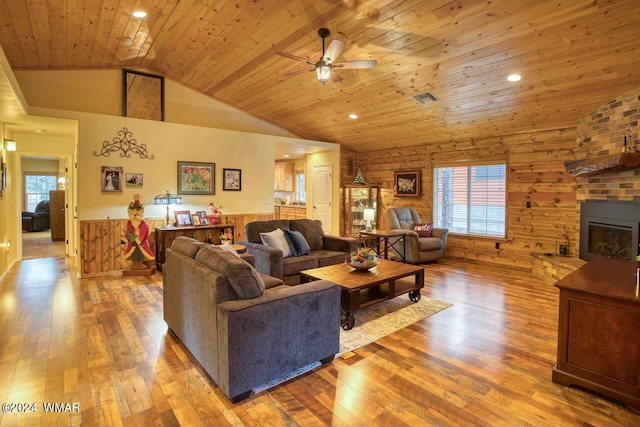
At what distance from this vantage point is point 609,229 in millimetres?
4602

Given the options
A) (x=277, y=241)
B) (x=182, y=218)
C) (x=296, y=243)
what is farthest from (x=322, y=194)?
(x=277, y=241)

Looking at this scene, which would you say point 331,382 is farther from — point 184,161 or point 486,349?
point 184,161

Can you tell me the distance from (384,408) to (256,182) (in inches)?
211

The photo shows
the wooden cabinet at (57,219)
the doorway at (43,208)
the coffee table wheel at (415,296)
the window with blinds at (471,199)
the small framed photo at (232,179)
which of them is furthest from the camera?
the wooden cabinet at (57,219)

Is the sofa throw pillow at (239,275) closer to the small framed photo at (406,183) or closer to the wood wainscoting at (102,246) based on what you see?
the wood wainscoting at (102,246)

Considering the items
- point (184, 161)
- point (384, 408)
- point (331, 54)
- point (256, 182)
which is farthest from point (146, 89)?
point (384, 408)

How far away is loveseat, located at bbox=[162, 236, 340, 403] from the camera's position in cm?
213

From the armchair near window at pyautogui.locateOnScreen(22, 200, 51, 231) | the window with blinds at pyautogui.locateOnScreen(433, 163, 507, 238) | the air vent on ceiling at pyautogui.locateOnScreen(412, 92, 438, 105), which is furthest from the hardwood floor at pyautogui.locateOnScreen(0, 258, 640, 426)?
the armchair near window at pyautogui.locateOnScreen(22, 200, 51, 231)

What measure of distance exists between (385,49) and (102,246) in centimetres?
504

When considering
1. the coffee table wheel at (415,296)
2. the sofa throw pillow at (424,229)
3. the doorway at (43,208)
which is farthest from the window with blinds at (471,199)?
the doorway at (43,208)

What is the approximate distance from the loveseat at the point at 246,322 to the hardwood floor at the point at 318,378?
0.50ft

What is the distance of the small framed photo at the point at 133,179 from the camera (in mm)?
5539

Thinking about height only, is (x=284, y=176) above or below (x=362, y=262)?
above

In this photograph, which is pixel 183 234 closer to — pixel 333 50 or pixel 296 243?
pixel 296 243
